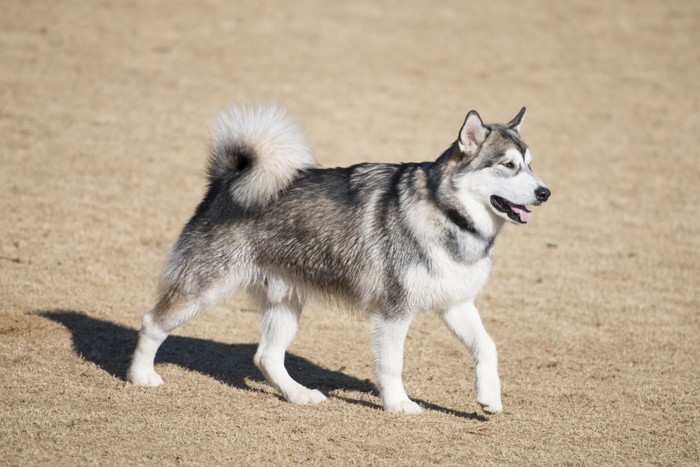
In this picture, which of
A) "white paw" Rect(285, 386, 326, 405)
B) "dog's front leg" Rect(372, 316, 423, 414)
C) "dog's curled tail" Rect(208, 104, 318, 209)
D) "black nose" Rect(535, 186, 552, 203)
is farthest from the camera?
"dog's curled tail" Rect(208, 104, 318, 209)

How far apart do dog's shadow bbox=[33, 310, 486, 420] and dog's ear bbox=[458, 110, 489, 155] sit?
1969 millimetres

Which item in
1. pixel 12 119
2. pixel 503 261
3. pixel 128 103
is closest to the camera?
pixel 503 261

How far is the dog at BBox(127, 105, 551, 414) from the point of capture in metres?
6.34

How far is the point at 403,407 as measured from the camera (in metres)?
6.50

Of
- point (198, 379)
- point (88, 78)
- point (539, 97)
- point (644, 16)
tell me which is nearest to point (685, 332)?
point (198, 379)

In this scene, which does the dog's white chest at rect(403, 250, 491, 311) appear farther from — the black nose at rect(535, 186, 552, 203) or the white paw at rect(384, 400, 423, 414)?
the white paw at rect(384, 400, 423, 414)

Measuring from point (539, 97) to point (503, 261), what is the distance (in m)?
7.75

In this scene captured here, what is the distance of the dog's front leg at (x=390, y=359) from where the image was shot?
642 cm

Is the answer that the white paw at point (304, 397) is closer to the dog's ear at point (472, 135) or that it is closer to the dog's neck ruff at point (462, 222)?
the dog's neck ruff at point (462, 222)

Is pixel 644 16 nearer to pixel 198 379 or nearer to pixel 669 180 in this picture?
pixel 669 180

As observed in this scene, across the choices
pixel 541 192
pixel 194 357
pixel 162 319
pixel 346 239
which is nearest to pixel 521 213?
pixel 541 192

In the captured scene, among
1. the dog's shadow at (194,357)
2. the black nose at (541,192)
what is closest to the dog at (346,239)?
the black nose at (541,192)

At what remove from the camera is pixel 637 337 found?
9.09 meters

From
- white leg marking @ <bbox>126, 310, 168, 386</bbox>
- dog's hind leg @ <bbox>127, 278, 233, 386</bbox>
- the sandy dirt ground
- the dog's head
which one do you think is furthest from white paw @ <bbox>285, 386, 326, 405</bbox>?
the dog's head
